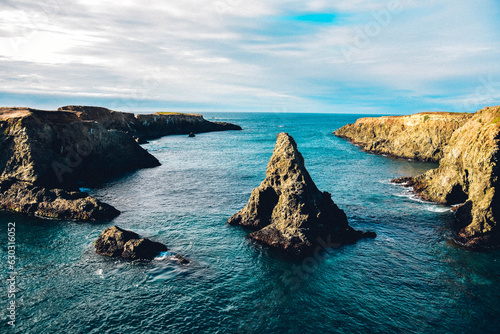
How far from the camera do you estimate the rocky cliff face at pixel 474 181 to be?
34062 mm

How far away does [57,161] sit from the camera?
52.4 m

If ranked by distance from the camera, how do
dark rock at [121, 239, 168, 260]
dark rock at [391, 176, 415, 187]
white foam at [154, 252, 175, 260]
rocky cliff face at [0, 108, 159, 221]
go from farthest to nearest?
dark rock at [391, 176, 415, 187], rocky cliff face at [0, 108, 159, 221], white foam at [154, 252, 175, 260], dark rock at [121, 239, 168, 260]

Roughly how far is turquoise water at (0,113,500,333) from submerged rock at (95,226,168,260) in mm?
1174

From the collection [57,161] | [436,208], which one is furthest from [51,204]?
[436,208]

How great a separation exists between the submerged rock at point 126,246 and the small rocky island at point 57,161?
33.2ft

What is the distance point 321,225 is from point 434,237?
14.0 m

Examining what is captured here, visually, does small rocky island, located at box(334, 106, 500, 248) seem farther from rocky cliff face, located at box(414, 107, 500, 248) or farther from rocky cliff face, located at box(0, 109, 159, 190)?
rocky cliff face, located at box(0, 109, 159, 190)

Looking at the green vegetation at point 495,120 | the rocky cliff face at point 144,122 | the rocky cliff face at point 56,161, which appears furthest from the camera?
the rocky cliff face at point 144,122

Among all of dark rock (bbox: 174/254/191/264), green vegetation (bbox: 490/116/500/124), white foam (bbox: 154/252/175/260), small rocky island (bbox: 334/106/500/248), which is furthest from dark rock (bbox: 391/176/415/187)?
white foam (bbox: 154/252/175/260)

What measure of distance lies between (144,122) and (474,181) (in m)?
147

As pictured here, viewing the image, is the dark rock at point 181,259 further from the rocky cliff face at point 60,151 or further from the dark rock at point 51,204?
the rocky cliff face at point 60,151

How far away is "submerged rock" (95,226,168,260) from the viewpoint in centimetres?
2991

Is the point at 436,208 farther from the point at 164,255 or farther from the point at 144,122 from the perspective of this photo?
the point at 144,122

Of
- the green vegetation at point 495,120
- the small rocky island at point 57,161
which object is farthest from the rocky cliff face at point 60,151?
the green vegetation at point 495,120
